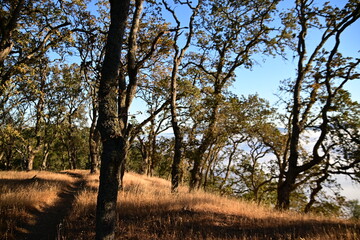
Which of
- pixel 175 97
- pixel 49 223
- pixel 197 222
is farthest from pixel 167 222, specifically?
pixel 175 97

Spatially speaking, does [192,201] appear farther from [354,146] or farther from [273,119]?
[273,119]

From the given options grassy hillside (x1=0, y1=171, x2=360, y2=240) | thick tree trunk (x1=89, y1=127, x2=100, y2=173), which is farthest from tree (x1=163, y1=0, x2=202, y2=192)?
thick tree trunk (x1=89, y1=127, x2=100, y2=173)

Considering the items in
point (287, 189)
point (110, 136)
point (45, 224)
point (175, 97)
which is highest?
point (175, 97)

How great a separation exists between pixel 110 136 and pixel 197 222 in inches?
147

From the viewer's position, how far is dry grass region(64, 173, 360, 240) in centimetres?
544

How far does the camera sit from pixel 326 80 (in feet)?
A: 36.7

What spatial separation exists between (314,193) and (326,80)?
1009cm

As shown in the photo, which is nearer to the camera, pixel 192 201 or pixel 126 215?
pixel 126 215

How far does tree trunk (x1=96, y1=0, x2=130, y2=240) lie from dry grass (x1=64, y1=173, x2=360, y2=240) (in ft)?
5.13

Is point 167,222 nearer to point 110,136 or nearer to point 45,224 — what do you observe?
point 110,136

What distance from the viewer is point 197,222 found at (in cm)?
625

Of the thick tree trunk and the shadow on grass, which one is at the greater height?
the thick tree trunk

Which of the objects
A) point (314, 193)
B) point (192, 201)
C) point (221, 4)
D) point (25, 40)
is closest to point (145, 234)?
point (192, 201)

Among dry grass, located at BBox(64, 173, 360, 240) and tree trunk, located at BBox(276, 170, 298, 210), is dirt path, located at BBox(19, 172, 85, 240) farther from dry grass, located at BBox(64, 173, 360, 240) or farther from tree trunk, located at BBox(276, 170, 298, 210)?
tree trunk, located at BBox(276, 170, 298, 210)
